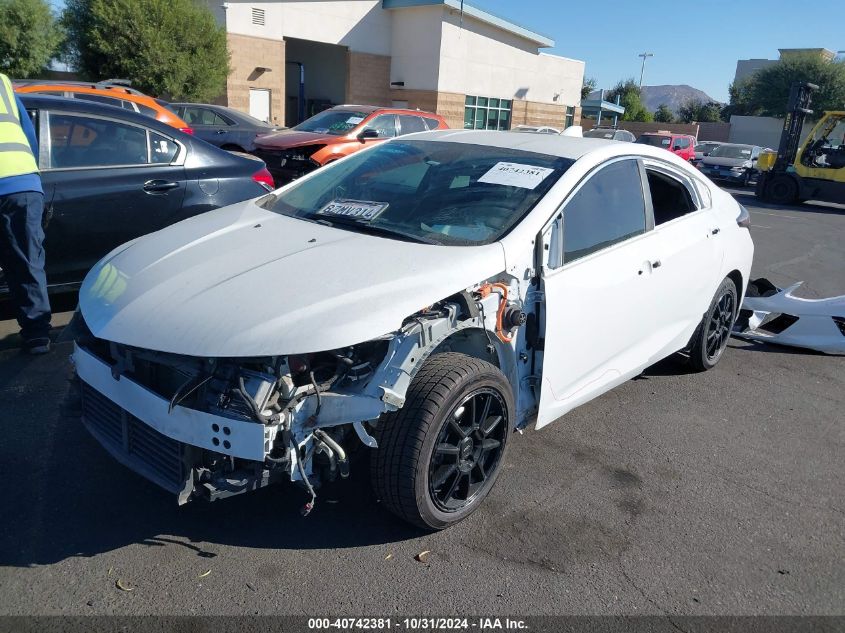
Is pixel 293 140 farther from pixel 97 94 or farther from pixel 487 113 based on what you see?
pixel 487 113

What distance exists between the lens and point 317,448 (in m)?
2.57

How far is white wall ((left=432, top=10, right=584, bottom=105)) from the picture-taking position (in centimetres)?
3095

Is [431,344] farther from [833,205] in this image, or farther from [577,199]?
[833,205]

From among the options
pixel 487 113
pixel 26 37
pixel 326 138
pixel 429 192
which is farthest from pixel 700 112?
pixel 429 192

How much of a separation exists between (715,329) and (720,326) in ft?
0.32

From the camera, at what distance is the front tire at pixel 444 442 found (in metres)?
2.68

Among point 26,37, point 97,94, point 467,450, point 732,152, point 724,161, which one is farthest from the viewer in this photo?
point 732,152

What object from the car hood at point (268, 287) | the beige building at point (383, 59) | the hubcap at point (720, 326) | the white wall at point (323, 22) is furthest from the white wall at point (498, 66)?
the car hood at point (268, 287)

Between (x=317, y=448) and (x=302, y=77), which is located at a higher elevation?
(x=302, y=77)

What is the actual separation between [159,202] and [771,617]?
4669 mm

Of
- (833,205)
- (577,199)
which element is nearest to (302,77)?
(833,205)

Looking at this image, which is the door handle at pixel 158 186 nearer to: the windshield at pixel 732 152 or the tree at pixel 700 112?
the windshield at pixel 732 152

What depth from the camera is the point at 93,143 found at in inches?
200

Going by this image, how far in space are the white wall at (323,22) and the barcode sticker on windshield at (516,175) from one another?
2565 centimetres
